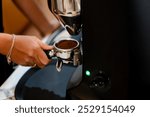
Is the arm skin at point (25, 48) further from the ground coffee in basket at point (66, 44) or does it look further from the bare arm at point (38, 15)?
the bare arm at point (38, 15)

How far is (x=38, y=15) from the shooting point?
2.96ft

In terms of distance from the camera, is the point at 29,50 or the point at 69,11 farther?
the point at 29,50

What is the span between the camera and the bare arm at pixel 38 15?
891 millimetres

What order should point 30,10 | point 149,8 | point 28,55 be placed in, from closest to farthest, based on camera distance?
1. point 149,8
2. point 28,55
3. point 30,10

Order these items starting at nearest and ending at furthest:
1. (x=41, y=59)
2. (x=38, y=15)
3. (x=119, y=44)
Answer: (x=119, y=44)
(x=41, y=59)
(x=38, y=15)

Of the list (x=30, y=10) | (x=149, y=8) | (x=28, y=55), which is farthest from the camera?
(x=30, y=10)

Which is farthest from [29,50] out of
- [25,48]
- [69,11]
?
[69,11]

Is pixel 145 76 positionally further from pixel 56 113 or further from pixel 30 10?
pixel 30 10

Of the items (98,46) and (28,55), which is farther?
(28,55)

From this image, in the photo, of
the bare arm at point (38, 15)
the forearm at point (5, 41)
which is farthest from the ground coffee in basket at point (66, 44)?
the bare arm at point (38, 15)

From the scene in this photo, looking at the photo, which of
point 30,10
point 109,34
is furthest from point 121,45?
point 30,10

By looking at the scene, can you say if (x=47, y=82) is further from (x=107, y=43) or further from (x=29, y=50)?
(x=107, y=43)

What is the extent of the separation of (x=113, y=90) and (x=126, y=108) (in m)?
0.04

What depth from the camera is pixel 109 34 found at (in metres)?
0.61
